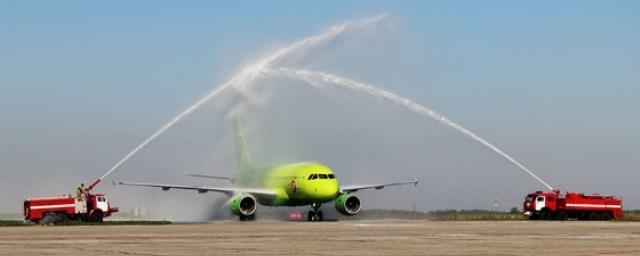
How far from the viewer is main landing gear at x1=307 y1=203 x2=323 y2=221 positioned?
246 feet

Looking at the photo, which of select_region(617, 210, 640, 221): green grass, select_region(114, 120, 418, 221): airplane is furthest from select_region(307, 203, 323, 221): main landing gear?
select_region(617, 210, 640, 221): green grass

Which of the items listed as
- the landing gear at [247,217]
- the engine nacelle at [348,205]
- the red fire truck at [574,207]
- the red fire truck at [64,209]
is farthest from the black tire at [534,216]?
the red fire truck at [64,209]

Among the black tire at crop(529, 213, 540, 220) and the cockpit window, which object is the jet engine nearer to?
the cockpit window

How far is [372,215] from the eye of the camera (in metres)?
81.9

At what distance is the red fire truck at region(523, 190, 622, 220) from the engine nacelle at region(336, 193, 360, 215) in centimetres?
1341

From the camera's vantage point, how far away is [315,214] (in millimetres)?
75500

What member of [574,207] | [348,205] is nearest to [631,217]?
[574,207]

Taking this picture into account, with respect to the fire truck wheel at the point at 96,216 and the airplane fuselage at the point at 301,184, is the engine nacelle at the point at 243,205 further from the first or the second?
the fire truck wheel at the point at 96,216

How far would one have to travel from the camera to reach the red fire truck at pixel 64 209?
68812 millimetres

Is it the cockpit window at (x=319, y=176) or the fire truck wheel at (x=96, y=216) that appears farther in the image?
the cockpit window at (x=319, y=176)

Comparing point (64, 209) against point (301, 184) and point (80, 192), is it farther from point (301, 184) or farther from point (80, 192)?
point (301, 184)

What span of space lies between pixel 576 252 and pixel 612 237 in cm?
1105

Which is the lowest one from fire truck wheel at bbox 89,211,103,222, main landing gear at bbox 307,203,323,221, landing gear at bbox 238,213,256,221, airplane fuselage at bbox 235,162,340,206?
fire truck wheel at bbox 89,211,103,222

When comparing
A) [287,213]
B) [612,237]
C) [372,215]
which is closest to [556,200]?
[372,215]
